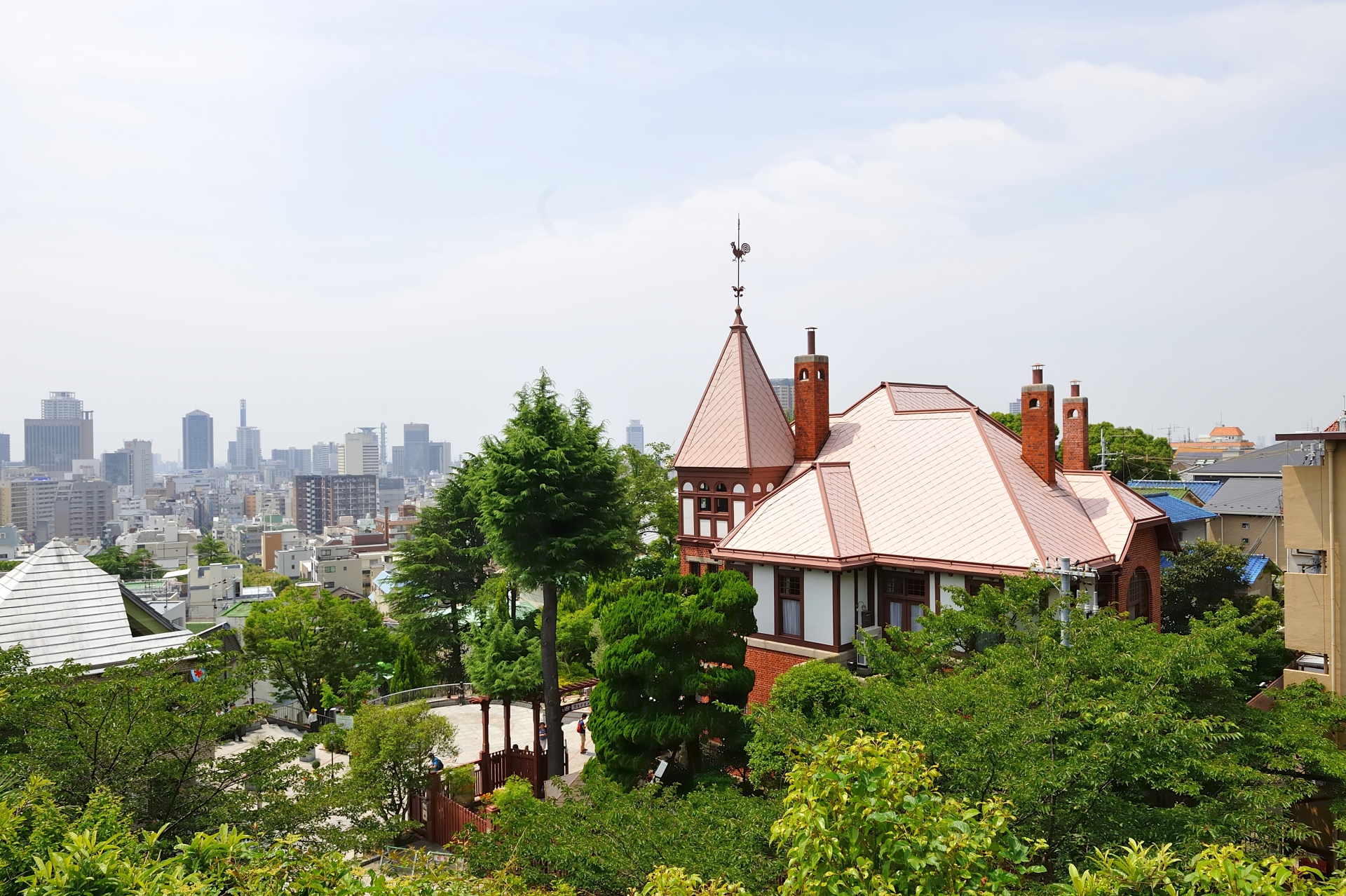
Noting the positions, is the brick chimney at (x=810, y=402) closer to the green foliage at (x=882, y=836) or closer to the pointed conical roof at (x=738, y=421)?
the pointed conical roof at (x=738, y=421)

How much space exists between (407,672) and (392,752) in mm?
13785

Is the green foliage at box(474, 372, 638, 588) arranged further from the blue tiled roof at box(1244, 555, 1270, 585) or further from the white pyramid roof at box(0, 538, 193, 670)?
the blue tiled roof at box(1244, 555, 1270, 585)

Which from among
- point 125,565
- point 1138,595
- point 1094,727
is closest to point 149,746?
point 1094,727

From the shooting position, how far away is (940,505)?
805 inches

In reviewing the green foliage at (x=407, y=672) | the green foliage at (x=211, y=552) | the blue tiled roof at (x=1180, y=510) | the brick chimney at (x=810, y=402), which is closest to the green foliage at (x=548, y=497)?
the brick chimney at (x=810, y=402)

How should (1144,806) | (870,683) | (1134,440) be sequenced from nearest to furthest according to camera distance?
(1144,806)
(870,683)
(1134,440)

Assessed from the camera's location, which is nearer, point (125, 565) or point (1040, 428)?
point (1040, 428)

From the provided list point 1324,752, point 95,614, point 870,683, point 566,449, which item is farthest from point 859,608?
point 95,614

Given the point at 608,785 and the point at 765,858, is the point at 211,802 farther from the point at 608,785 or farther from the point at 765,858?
the point at 765,858

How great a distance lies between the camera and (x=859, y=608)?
2027cm

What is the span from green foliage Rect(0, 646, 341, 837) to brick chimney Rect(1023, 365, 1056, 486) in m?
18.5

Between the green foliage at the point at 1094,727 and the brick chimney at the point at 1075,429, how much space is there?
28.9 ft

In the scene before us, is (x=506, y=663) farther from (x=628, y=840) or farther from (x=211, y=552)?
(x=211, y=552)

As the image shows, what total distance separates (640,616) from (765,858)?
6.37m
